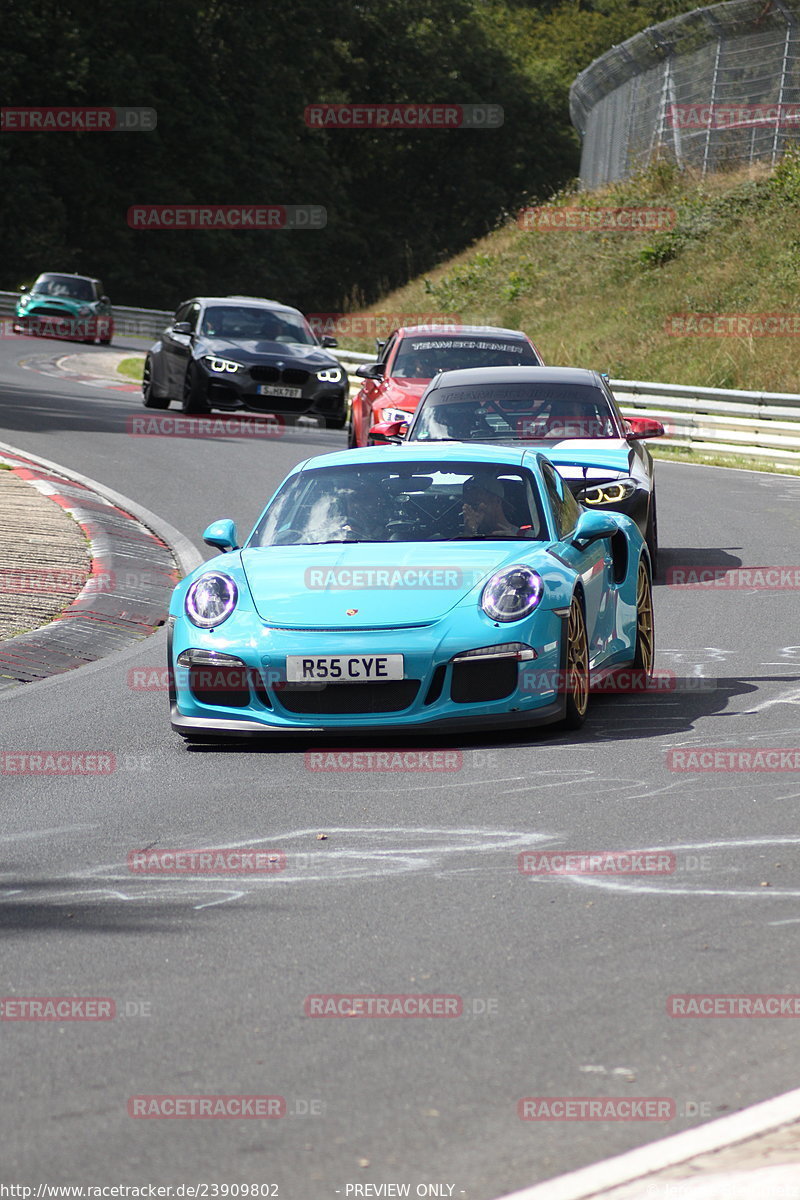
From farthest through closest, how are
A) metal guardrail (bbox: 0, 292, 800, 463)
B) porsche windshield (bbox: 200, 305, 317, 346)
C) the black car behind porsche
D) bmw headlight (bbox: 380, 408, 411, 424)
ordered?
porsche windshield (bbox: 200, 305, 317, 346), metal guardrail (bbox: 0, 292, 800, 463), bmw headlight (bbox: 380, 408, 411, 424), the black car behind porsche

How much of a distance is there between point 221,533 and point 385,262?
7000 centimetres

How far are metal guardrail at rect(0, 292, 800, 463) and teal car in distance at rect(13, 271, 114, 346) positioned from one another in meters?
20.7

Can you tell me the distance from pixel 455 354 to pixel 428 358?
0.29 metres

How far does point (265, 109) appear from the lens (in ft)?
232

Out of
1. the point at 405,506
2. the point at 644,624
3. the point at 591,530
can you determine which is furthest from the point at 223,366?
the point at 591,530

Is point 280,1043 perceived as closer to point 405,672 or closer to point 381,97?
point 405,672

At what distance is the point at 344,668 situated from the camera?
25.2 feet

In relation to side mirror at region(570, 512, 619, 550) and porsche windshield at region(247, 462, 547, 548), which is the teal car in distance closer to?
porsche windshield at region(247, 462, 547, 548)

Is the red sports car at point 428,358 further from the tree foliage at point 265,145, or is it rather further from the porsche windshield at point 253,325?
the tree foliage at point 265,145

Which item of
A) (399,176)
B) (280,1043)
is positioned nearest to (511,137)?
(399,176)

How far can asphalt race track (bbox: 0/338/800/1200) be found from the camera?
150 inches

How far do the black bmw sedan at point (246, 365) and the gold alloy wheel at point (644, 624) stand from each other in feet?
47.2

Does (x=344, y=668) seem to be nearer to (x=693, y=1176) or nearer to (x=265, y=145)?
(x=693, y=1176)

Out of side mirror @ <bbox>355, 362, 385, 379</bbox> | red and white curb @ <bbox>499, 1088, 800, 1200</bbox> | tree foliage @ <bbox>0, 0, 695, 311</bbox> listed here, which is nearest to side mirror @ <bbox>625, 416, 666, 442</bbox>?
side mirror @ <bbox>355, 362, 385, 379</bbox>
